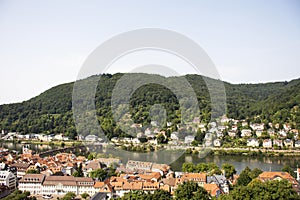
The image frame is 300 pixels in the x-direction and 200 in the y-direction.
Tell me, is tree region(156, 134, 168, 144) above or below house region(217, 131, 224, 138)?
below

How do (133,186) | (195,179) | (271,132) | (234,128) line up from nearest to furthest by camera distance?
(133,186)
(195,179)
(271,132)
(234,128)

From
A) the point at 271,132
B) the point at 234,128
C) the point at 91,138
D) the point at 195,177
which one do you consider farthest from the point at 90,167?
the point at 234,128

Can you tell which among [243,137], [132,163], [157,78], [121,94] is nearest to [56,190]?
[132,163]

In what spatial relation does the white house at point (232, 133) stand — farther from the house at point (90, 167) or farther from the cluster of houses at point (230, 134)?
the house at point (90, 167)

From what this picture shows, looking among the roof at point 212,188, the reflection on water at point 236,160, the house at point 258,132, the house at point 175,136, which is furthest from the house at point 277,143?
the roof at point 212,188

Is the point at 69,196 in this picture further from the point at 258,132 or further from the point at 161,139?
the point at 258,132

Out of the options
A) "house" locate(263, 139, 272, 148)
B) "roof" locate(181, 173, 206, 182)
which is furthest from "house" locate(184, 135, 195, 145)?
"roof" locate(181, 173, 206, 182)

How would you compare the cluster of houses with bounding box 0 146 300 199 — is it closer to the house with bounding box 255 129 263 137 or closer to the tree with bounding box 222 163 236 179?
the tree with bounding box 222 163 236 179

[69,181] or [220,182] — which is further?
[69,181]

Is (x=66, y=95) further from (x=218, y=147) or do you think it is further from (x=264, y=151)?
(x=264, y=151)
